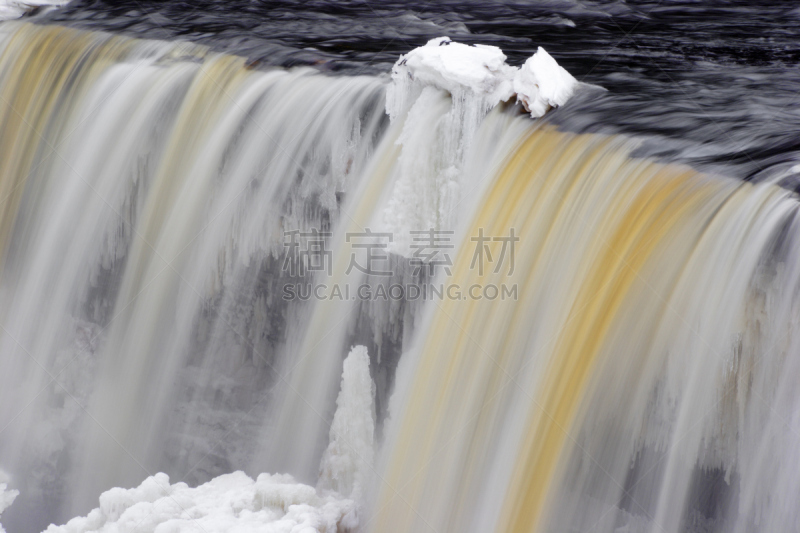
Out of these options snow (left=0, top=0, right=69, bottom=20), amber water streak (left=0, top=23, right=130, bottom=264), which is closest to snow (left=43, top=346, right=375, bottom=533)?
amber water streak (left=0, top=23, right=130, bottom=264)

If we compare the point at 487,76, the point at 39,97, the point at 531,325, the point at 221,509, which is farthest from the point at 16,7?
the point at 531,325

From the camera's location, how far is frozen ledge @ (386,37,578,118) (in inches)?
170

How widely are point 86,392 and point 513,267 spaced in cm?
340

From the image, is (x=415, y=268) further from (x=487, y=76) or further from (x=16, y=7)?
(x=16, y=7)

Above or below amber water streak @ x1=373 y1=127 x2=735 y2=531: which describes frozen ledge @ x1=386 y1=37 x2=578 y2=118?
above

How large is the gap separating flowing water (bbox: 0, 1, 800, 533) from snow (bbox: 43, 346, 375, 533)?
0.68 ft

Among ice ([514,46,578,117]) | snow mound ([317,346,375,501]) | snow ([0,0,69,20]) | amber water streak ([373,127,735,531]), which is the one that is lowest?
snow mound ([317,346,375,501])

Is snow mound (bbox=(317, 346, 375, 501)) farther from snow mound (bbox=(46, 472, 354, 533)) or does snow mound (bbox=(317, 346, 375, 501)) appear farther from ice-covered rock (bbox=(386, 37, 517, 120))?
ice-covered rock (bbox=(386, 37, 517, 120))

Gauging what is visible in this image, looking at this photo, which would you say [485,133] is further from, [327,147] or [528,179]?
[327,147]

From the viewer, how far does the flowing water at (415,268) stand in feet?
10.6

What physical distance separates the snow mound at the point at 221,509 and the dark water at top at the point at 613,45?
2.43 meters

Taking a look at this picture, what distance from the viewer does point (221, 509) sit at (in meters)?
3.77

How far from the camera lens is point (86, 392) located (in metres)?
5.56

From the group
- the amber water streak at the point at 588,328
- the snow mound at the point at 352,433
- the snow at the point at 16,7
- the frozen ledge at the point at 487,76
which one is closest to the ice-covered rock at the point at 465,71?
the frozen ledge at the point at 487,76
